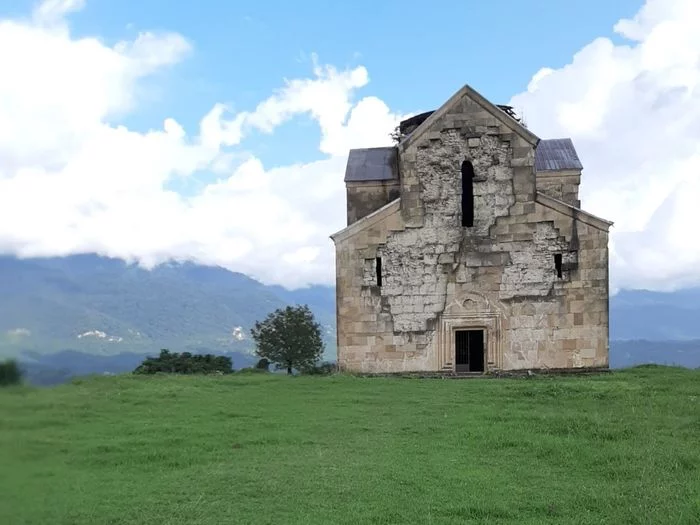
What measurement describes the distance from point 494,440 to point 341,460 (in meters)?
2.73

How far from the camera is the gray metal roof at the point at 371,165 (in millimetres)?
25344

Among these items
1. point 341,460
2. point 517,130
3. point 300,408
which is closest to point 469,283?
point 517,130

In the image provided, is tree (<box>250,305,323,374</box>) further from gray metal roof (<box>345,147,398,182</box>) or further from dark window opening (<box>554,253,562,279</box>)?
dark window opening (<box>554,253,562,279</box>)

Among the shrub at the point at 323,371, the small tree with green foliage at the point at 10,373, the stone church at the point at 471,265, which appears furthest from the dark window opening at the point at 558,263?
the small tree with green foliage at the point at 10,373

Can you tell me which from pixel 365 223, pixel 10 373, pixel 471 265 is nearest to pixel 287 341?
pixel 365 223

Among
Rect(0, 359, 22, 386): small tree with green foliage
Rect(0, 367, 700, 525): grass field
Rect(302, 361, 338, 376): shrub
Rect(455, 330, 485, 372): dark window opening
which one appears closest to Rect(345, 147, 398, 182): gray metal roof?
Rect(455, 330, 485, 372): dark window opening

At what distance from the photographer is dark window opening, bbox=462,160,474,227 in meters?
21.7

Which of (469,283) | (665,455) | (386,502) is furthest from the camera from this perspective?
(469,283)

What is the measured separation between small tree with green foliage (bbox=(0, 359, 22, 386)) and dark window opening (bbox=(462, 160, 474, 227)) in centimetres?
2019

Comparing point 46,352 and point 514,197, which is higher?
point 514,197

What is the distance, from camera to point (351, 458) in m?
9.34

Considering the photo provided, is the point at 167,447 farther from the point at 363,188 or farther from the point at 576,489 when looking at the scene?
the point at 363,188

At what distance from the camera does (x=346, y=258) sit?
2170 centimetres

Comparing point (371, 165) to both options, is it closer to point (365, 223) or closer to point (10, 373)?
point (365, 223)
